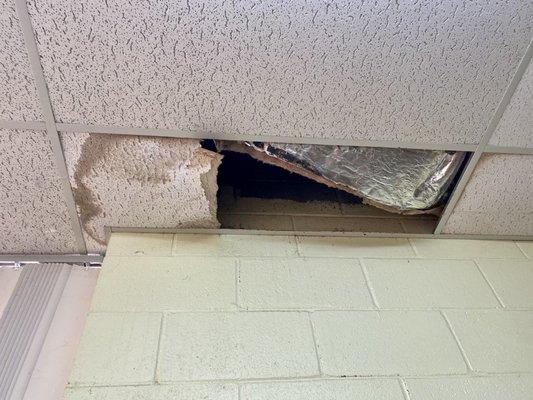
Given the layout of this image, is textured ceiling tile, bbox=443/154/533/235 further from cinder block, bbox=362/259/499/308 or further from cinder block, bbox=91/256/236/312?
cinder block, bbox=91/256/236/312

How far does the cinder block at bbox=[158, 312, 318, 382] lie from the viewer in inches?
39.8

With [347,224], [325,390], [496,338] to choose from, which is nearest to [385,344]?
[325,390]

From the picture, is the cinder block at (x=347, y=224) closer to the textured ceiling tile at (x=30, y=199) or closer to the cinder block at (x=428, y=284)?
the cinder block at (x=428, y=284)

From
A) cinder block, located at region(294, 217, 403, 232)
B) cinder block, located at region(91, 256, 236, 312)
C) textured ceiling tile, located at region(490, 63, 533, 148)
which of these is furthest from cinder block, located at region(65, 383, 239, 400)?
textured ceiling tile, located at region(490, 63, 533, 148)

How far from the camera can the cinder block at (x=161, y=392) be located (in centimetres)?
94

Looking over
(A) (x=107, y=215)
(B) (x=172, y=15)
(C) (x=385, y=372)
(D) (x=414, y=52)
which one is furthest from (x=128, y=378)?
(D) (x=414, y=52)

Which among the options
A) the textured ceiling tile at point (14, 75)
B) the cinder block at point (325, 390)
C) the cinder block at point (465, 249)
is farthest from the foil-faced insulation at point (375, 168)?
the cinder block at point (325, 390)

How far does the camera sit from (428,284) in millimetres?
1326

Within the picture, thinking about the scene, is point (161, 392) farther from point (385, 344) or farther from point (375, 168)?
point (375, 168)

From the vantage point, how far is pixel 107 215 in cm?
132

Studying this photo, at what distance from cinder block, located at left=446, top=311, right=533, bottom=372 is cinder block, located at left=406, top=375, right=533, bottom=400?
4 cm

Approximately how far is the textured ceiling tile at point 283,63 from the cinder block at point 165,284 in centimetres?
48

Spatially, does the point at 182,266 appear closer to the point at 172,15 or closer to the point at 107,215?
the point at 107,215

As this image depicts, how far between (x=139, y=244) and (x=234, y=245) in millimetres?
352
